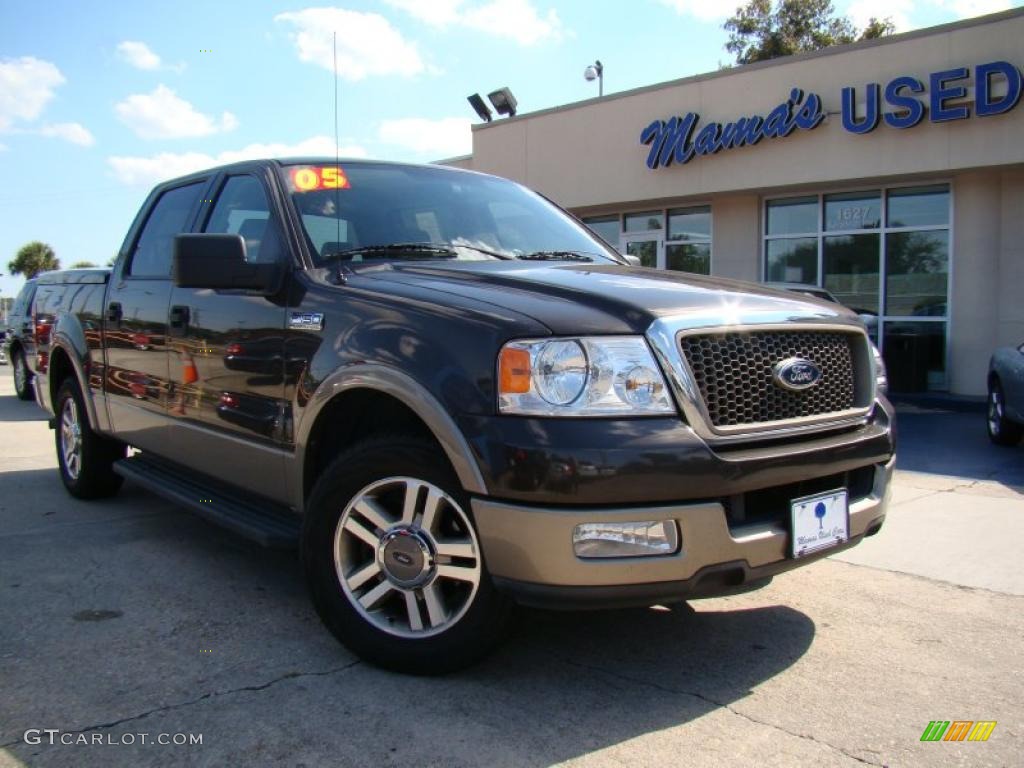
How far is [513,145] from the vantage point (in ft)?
57.9

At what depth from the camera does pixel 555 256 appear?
4.00 metres

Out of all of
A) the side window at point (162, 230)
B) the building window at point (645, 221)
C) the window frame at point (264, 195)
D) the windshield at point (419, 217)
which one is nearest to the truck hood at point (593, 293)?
the windshield at point (419, 217)

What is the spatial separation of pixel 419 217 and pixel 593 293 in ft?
4.41

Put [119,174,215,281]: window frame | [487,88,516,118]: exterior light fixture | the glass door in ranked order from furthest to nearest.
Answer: [487,88,516,118]: exterior light fixture → the glass door → [119,174,215,281]: window frame

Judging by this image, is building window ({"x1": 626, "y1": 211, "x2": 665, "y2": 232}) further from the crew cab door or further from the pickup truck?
the crew cab door

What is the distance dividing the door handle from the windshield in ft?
2.74

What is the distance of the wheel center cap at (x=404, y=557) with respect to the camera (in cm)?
290

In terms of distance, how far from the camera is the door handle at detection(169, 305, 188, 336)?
411 centimetres

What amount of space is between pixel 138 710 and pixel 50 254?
72.5m

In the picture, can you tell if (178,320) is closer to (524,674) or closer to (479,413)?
(479,413)

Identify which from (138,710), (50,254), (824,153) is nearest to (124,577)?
(138,710)

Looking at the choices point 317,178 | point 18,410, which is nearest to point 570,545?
point 317,178

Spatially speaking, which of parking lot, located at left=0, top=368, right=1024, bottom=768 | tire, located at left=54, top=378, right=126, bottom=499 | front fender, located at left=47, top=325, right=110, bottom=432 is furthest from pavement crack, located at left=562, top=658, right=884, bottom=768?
tire, located at left=54, top=378, right=126, bottom=499

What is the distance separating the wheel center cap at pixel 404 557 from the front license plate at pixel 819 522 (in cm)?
120
